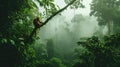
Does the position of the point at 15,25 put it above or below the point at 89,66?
above

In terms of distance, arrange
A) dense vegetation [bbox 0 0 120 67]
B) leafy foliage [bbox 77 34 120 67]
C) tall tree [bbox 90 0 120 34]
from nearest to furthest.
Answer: dense vegetation [bbox 0 0 120 67], leafy foliage [bbox 77 34 120 67], tall tree [bbox 90 0 120 34]

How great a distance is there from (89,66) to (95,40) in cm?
170

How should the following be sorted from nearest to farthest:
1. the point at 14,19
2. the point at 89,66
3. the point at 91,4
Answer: the point at 14,19 → the point at 89,66 → the point at 91,4

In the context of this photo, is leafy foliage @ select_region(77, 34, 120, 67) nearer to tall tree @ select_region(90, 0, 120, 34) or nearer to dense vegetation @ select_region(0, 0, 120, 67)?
dense vegetation @ select_region(0, 0, 120, 67)

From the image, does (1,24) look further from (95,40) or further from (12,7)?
(95,40)

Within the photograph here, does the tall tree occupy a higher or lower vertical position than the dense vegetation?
higher

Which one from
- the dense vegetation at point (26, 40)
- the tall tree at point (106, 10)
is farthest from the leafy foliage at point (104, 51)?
the tall tree at point (106, 10)

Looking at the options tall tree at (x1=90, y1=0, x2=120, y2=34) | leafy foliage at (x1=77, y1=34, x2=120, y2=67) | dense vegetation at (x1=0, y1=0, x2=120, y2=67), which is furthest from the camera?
tall tree at (x1=90, y1=0, x2=120, y2=34)

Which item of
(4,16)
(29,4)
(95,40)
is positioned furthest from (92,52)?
(4,16)

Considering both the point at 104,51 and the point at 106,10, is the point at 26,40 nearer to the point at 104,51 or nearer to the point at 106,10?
the point at 104,51

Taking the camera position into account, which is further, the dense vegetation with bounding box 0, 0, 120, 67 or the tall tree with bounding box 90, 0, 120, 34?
the tall tree with bounding box 90, 0, 120, 34

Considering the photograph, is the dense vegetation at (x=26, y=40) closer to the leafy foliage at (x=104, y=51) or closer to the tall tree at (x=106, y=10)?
the leafy foliage at (x=104, y=51)

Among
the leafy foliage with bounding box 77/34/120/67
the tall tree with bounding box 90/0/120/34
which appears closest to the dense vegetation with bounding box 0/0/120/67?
the leafy foliage with bounding box 77/34/120/67

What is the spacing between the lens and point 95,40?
13.2m
